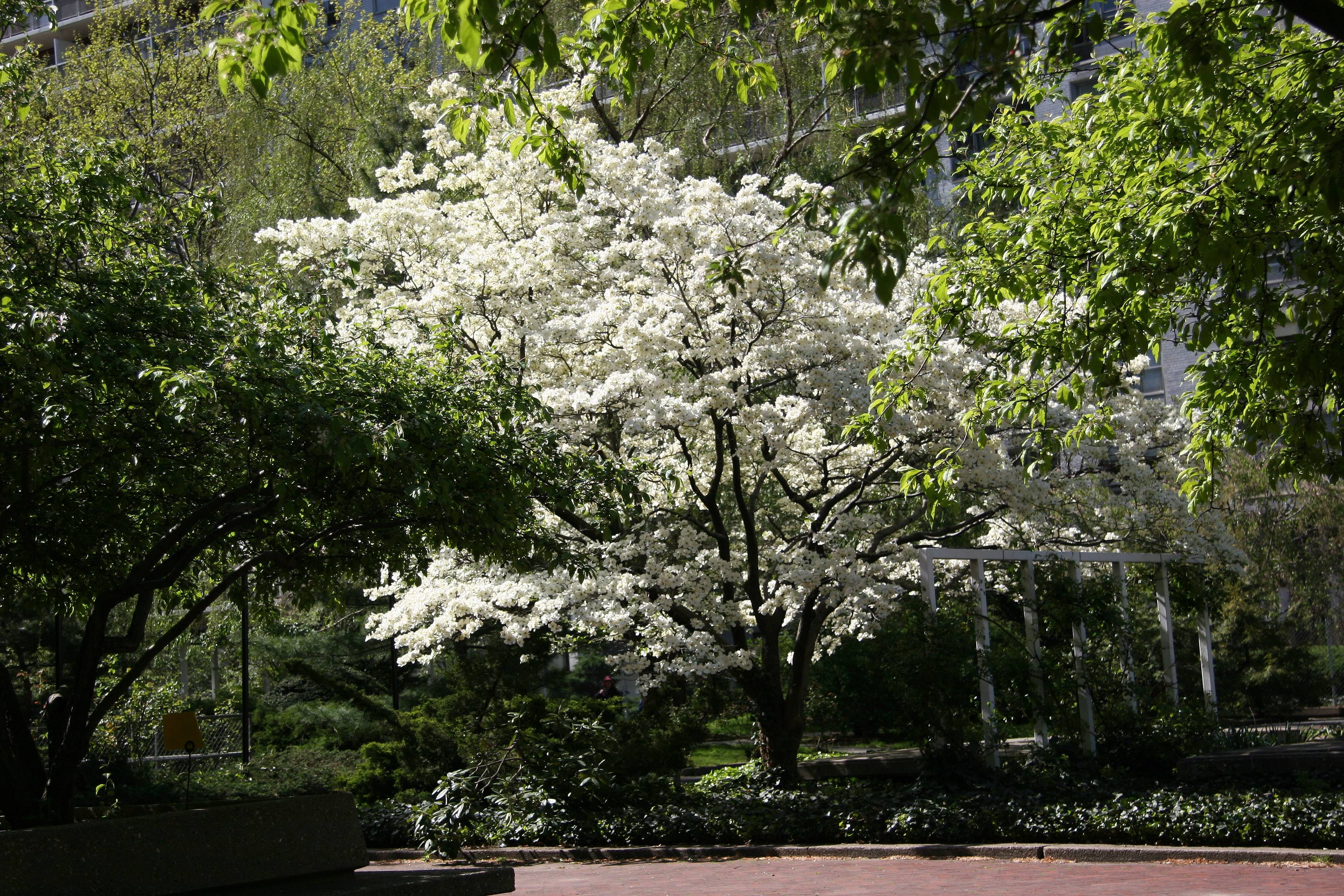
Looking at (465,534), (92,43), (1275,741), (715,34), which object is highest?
(92,43)

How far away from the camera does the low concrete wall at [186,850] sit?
636 cm

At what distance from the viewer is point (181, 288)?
8492mm

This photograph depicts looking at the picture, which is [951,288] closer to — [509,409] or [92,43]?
Answer: [509,409]

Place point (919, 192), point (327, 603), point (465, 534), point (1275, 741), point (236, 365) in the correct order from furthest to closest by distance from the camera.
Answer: point (327, 603) → point (919, 192) → point (1275, 741) → point (465, 534) → point (236, 365)

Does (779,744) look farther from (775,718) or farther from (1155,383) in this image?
(1155,383)

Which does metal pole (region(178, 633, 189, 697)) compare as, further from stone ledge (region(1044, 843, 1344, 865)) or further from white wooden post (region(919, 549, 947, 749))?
stone ledge (region(1044, 843, 1344, 865))

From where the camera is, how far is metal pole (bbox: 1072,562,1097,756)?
563 inches

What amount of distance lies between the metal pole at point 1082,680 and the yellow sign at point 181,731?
32.0 ft

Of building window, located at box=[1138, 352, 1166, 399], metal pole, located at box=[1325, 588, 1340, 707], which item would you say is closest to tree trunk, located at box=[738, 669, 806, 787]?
metal pole, located at box=[1325, 588, 1340, 707]

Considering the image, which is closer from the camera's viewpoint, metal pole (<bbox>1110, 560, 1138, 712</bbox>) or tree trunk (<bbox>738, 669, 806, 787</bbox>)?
metal pole (<bbox>1110, 560, 1138, 712</bbox>)

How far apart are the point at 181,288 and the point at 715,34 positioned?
14.1 m

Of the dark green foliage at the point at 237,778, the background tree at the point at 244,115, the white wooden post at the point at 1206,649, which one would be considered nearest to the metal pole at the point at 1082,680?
the white wooden post at the point at 1206,649

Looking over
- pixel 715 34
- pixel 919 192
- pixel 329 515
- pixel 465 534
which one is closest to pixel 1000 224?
pixel 465 534

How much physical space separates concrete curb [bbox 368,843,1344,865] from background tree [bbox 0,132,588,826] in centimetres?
445
